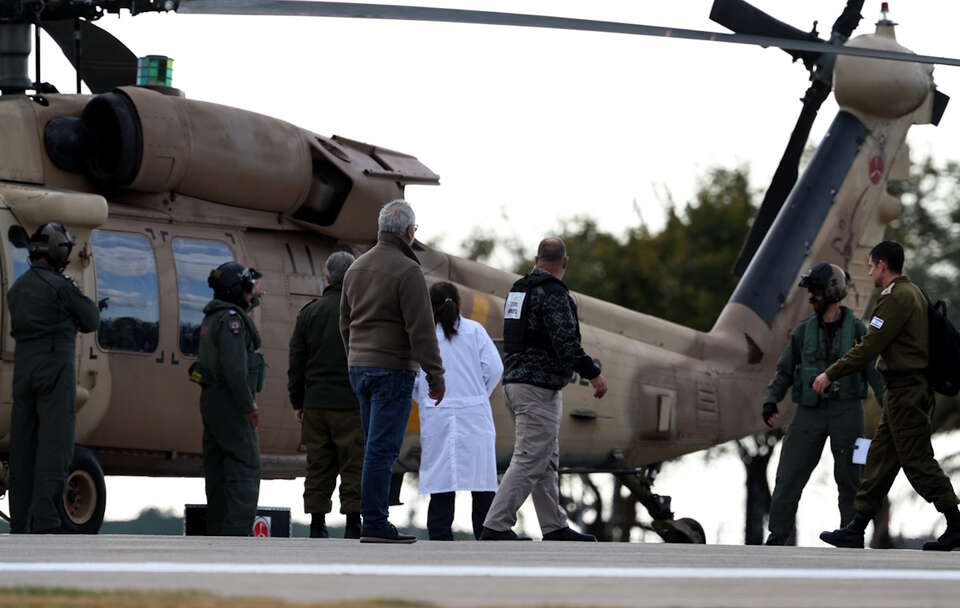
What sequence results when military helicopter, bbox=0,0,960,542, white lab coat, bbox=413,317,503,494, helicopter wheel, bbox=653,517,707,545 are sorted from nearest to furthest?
white lab coat, bbox=413,317,503,494 → military helicopter, bbox=0,0,960,542 → helicopter wheel, bbox=653,517,707,545

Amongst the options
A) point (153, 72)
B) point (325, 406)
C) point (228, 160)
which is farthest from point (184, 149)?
point (325, 406)

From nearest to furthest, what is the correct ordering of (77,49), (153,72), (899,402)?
(899,402) < (77,49) < (153,72)

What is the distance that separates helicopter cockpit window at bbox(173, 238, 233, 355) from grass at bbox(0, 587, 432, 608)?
7.23 meters

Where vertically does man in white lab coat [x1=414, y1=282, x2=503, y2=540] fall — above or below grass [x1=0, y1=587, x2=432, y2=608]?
above

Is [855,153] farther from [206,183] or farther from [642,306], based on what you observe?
[642,306]

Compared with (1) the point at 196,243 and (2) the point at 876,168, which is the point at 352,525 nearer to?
(1) the point at 196,243

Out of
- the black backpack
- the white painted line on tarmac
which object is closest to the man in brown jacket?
the white painted line on tarmac

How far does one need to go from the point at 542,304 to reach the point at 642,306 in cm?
2744

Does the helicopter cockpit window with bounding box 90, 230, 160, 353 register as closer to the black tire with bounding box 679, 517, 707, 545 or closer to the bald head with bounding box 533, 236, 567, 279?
the bald head with bounding box 533, 236, 567, 279

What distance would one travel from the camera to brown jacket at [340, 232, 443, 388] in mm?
9336

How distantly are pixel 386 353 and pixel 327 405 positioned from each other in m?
2.10

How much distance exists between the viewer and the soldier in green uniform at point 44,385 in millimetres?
10453

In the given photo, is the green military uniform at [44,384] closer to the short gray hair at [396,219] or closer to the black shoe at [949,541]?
the short gray hair at [396,219]

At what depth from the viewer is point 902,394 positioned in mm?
10391
